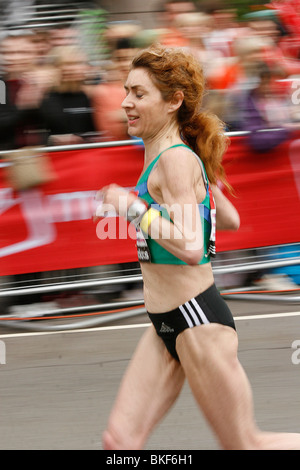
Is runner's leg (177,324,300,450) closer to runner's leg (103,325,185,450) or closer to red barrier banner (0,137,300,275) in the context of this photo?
runner's leg (103,325,185,450)

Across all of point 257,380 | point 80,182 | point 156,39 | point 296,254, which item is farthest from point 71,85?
point 257,380

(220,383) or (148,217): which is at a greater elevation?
(148,217)

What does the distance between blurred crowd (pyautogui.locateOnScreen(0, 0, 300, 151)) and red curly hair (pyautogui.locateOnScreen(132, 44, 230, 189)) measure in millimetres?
3516

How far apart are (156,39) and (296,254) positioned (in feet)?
8.09

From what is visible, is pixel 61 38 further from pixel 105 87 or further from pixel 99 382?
pixel 99 382

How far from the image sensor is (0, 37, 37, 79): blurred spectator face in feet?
22.0

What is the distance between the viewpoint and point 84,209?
6395 millimetres

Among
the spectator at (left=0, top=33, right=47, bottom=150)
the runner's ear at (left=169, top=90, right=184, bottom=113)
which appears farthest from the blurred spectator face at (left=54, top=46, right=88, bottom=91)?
the runner's ear at (left=169, top=90, right=184, bottom=113)

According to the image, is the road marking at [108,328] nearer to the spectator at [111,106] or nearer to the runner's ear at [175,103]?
the spectator at [111,106]

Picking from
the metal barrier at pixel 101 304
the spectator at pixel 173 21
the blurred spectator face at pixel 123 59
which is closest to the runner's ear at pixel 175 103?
the metal barrier at pixel 101 304

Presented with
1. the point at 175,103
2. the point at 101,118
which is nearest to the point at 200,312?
the point at 175,103

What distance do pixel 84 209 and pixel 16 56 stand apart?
1.47m

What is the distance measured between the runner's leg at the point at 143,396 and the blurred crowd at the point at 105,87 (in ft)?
12.2

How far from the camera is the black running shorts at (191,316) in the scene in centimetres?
291
